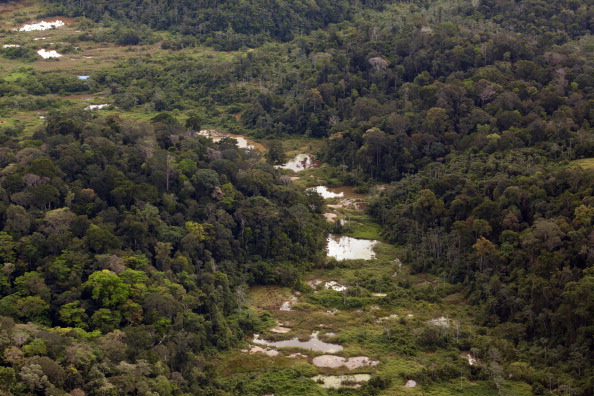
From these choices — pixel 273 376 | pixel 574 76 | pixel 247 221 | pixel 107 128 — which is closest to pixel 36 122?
pixel 107 128

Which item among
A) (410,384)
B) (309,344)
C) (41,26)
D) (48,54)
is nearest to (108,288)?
(309,344)

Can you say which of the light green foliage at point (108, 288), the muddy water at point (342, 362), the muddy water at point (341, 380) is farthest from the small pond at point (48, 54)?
the muddy water at point (341, 380)

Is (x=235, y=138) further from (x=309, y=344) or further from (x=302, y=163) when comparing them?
(x=309, y=344)

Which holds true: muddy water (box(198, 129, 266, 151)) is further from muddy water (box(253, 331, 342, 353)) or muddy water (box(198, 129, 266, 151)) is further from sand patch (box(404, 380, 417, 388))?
sand patch (box(404, 380, 417, 388))

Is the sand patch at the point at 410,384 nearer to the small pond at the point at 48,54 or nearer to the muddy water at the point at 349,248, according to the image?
the muddy water at the point at 349,248

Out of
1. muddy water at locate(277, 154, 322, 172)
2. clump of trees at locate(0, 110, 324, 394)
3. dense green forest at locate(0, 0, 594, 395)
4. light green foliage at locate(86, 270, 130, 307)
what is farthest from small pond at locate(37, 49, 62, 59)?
light green foliage at locate(86, 270, 130, 307)

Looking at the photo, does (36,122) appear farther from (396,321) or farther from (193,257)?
(396,321)
